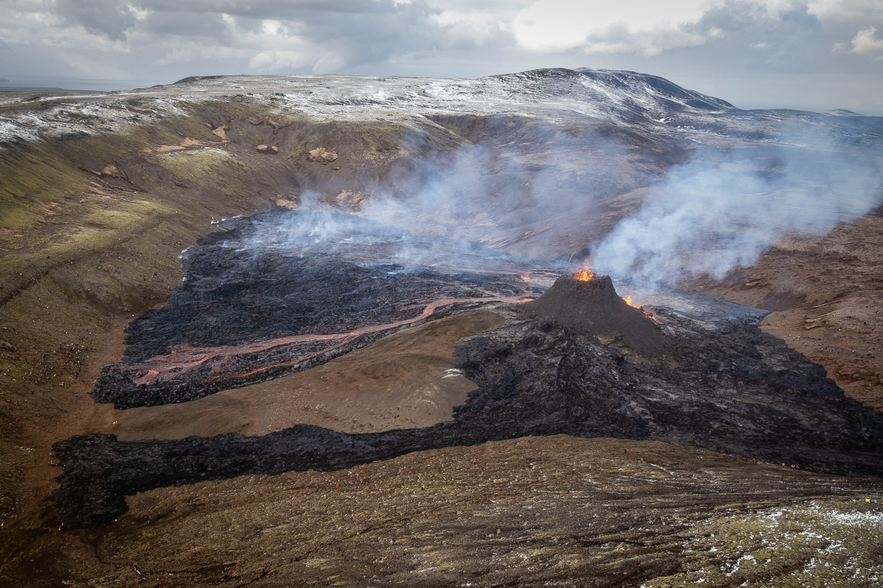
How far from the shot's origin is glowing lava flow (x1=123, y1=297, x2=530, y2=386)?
72.2ft

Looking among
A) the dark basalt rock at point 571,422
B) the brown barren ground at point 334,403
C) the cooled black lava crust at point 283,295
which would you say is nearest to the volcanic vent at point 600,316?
the dark basalt rock at point 571,422

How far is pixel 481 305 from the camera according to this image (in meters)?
27.1

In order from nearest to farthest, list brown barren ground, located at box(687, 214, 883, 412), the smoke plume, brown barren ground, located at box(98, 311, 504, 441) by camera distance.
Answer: brown barren ground, located at box(98, 311, 504, 441) → brown barren ground, located at box(687, 214, 883, 412) → the smoke plume

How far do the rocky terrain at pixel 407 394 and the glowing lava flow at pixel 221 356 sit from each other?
0.57 feet

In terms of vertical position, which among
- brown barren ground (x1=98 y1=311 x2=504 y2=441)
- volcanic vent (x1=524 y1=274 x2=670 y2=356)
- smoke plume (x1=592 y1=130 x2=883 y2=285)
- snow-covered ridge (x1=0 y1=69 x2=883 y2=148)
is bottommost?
brown barren ground (x1=98 y1=311 x2=504 y2=441)

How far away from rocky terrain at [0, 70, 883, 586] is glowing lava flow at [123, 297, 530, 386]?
0.17 meters

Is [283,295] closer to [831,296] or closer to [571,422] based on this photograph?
[571,422]

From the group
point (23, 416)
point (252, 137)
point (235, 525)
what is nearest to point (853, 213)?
point (235, 525)

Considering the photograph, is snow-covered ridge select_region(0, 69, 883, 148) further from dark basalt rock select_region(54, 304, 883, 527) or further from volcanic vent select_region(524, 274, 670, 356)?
volcanic vent select_region(524, 274, 670, 356)

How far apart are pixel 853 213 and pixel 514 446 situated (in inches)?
1381

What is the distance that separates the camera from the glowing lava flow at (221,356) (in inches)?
867

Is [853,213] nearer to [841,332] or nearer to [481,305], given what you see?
[841,332]

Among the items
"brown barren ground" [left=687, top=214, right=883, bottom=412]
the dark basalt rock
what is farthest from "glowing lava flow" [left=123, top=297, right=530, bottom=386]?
"brown barren ground" [left=687, top=214, right=883, bottom=412]

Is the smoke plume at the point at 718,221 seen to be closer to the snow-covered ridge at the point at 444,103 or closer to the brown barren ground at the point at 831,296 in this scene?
Result: the brown barren ground at the point at 831,296
